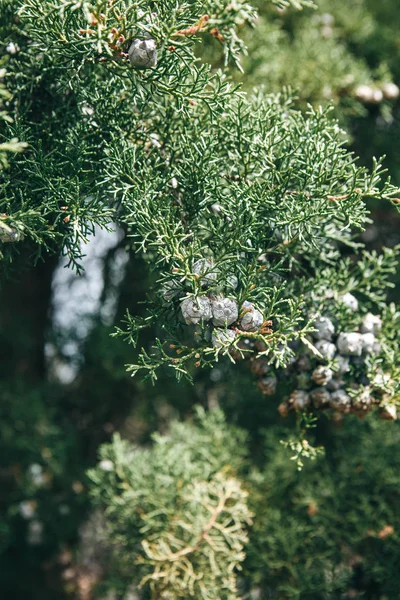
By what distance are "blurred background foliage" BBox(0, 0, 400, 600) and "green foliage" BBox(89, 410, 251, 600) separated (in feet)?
0.40

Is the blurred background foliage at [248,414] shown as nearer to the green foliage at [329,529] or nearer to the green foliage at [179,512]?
the green foliage at [329,529]

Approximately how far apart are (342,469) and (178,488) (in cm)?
42

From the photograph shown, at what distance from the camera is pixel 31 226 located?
688mm

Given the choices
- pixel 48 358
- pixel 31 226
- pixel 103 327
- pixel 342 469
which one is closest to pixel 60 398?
pixel 48 358

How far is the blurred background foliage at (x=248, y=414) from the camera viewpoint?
1.22m

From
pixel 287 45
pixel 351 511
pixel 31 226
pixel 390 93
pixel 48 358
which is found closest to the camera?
pixel 31 226

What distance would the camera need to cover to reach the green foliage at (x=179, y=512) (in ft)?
3.45

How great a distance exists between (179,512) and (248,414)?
0.55 m

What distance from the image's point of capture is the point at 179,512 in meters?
1.13

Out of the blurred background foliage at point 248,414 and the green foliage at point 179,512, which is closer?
the green foliage at point 179,512

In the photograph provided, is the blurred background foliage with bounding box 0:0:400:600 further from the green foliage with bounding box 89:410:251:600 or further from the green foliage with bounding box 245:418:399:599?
the green foliage with bounding box 89:410:251:600

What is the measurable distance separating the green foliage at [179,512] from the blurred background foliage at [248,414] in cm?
12

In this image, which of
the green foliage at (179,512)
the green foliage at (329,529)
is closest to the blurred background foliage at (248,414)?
the green foliage at (329,529)

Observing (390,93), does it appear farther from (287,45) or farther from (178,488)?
(178,488)
